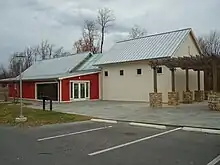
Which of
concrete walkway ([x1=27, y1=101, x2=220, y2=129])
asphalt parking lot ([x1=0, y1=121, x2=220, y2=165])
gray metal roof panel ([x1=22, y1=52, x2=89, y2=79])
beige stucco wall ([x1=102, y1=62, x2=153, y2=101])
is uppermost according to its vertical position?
gray metal roof panel ([x1=22, y1=52, x2=89, y2=79])

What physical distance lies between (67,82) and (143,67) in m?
7.78

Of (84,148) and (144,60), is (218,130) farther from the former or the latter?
(144,60)

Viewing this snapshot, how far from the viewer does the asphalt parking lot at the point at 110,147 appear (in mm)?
7266

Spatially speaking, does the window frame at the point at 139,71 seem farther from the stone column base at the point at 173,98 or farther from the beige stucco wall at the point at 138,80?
the stone column base at the point at 173,98

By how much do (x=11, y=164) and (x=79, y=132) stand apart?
5049mm

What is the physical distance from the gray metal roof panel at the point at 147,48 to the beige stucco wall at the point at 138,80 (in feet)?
1.91

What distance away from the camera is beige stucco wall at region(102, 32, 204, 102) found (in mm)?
27484

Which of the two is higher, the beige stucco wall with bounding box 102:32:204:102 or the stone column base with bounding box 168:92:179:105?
the beige stucco wall with bounding box 102:32:204:102

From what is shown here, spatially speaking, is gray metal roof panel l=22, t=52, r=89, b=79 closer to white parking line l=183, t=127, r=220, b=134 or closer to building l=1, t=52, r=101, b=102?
building l=1, t=52, r=101, b=102

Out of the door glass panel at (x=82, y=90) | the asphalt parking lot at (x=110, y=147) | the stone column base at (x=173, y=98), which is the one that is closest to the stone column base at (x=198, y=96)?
the stone column base at (x=173, y=98)

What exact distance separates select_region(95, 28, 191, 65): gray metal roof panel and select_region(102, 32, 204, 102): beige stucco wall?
583 millimetres

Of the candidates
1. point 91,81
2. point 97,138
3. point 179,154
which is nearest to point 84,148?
point 97,138

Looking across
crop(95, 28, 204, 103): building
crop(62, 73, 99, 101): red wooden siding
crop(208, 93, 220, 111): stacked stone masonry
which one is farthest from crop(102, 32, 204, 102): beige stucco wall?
crop(208, 93, 220, 111): stacked stone masonry

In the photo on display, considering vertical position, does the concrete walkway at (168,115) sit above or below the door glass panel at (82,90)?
below
